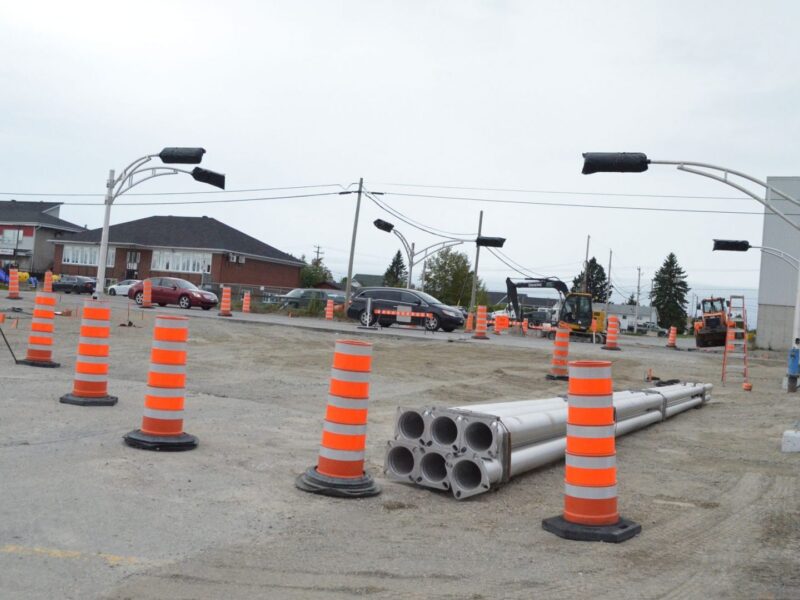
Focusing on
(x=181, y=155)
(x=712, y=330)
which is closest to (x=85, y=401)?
(x=181, y=155)

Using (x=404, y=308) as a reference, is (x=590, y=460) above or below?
below

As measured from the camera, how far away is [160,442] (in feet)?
22.6

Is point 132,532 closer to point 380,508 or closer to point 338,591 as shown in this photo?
point 338,591

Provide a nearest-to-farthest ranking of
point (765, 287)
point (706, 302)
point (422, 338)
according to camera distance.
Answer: point (422, 338) < point (706, 302) < point (765, 287)

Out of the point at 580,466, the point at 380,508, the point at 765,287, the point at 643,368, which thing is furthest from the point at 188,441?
the point at 765,287

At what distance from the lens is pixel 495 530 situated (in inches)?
214

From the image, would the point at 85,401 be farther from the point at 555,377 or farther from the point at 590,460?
the point at 555,377

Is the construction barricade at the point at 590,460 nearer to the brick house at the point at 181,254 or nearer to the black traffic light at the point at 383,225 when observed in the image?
the black traffic light at the point at 383,225

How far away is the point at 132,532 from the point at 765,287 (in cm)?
5289

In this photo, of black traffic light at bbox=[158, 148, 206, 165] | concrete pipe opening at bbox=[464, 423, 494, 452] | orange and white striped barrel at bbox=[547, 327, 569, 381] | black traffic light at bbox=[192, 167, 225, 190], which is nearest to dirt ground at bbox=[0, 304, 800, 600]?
concrete pipe opening at bbox=[464, 423, 494, 452]

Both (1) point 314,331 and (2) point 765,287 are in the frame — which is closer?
(1) point 314,331

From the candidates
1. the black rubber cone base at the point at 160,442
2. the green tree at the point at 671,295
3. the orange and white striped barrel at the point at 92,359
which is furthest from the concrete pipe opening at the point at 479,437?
the green tree at the point at 671,295

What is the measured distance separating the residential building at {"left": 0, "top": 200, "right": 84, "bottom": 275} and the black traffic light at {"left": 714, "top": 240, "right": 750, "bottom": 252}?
2327 inches

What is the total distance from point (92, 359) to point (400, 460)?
13.8ft
